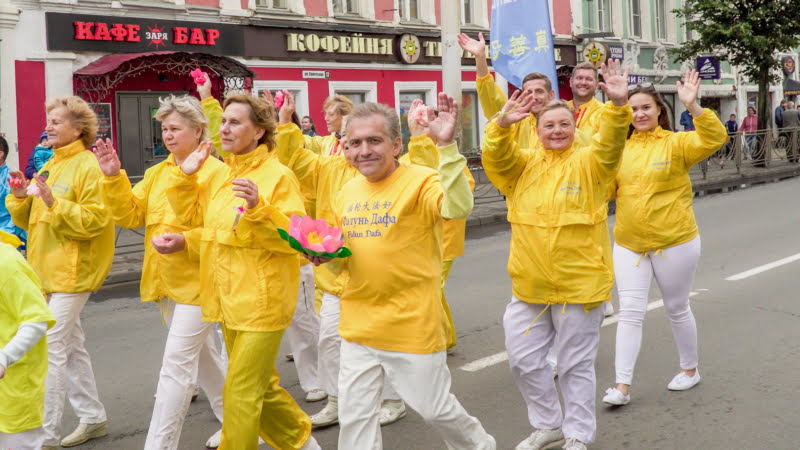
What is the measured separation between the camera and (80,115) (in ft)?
16.6

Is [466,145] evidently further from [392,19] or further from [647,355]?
[647,355]

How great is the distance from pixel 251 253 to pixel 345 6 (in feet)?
65.1

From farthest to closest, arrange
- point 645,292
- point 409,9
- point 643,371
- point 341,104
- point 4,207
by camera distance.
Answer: point 409,9 → point 4,207 → point 341,104 → point 643,371 → point 645,292

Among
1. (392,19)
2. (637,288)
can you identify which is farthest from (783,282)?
(392,19)

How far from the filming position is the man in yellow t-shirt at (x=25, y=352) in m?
3.41

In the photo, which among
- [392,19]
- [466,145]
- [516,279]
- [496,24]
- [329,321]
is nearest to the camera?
[516,279]

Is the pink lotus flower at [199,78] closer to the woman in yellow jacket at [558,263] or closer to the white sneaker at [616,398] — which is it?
the woman in yellow jacket at [558,263]

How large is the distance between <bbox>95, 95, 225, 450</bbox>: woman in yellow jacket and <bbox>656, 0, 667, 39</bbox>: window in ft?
105

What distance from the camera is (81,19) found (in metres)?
17.2

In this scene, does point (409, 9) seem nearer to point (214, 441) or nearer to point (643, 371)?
point (643, 371)

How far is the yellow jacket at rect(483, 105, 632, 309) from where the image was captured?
4.43 m

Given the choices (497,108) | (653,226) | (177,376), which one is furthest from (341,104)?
(177,376)

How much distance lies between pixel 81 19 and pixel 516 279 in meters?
15.1

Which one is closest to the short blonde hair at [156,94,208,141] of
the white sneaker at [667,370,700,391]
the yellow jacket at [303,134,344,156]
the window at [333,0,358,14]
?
the yellow jacket at [303,134,344,156]
